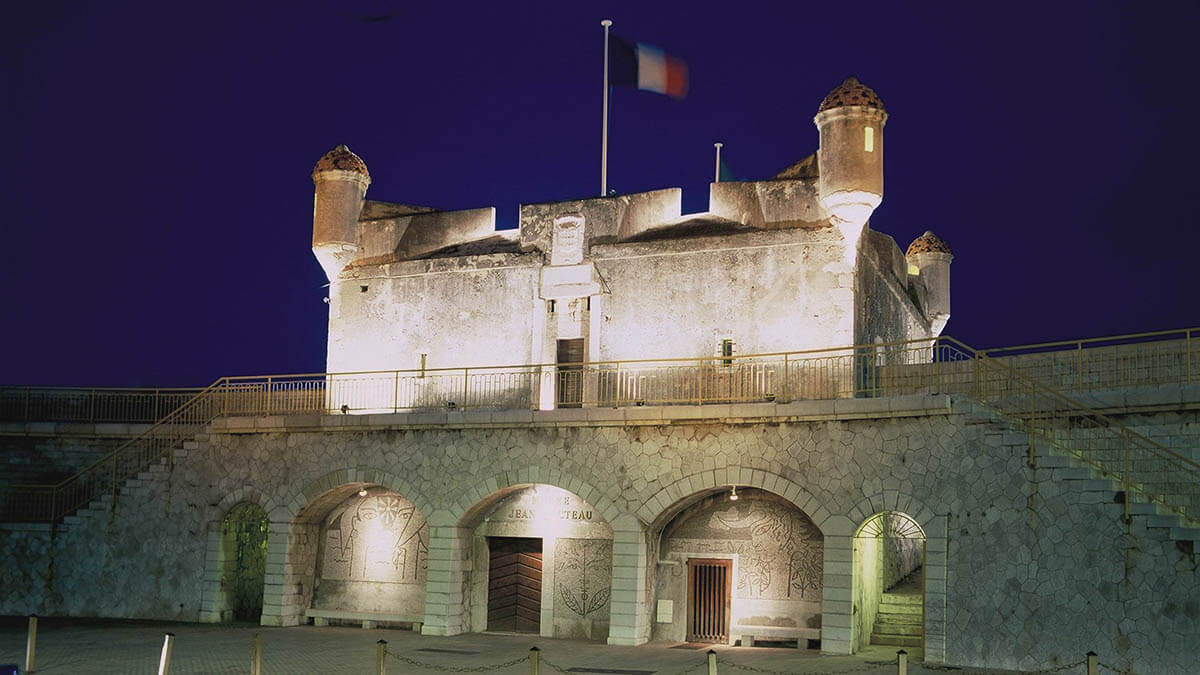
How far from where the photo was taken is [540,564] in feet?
83.6

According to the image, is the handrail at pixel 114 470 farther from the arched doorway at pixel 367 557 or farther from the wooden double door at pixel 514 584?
the wooden double door at pixel 514 584

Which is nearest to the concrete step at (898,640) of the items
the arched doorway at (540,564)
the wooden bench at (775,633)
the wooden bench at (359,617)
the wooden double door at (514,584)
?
the wooden bench at (775,633)

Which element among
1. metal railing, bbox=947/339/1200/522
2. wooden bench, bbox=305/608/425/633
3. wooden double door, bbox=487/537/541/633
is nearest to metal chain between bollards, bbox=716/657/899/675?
metal railing, bbox=947/339/1200/522

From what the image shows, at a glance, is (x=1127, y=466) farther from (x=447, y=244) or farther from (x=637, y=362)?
(x=447, y=244)

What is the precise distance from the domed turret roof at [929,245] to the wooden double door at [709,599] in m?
14.6

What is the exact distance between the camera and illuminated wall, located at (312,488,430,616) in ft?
86.2

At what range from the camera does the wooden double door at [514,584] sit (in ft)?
83.4

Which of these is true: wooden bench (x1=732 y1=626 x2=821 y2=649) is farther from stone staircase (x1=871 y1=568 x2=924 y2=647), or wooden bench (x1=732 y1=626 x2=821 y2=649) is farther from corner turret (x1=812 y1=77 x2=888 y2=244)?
corner turret (x1=812 y1=77 x2=888 y2=244)

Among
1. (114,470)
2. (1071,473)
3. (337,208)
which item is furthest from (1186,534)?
(114,470)

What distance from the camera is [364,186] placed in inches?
1168

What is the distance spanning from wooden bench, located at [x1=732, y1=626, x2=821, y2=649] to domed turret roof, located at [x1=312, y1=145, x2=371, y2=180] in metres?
14.2

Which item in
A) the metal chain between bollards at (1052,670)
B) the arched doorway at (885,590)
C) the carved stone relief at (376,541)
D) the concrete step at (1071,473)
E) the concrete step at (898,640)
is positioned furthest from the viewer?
the carved stone relief at (376,541)

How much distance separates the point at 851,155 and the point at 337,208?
1233 cm

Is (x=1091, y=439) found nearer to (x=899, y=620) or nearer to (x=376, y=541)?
(x=899, y=620)
